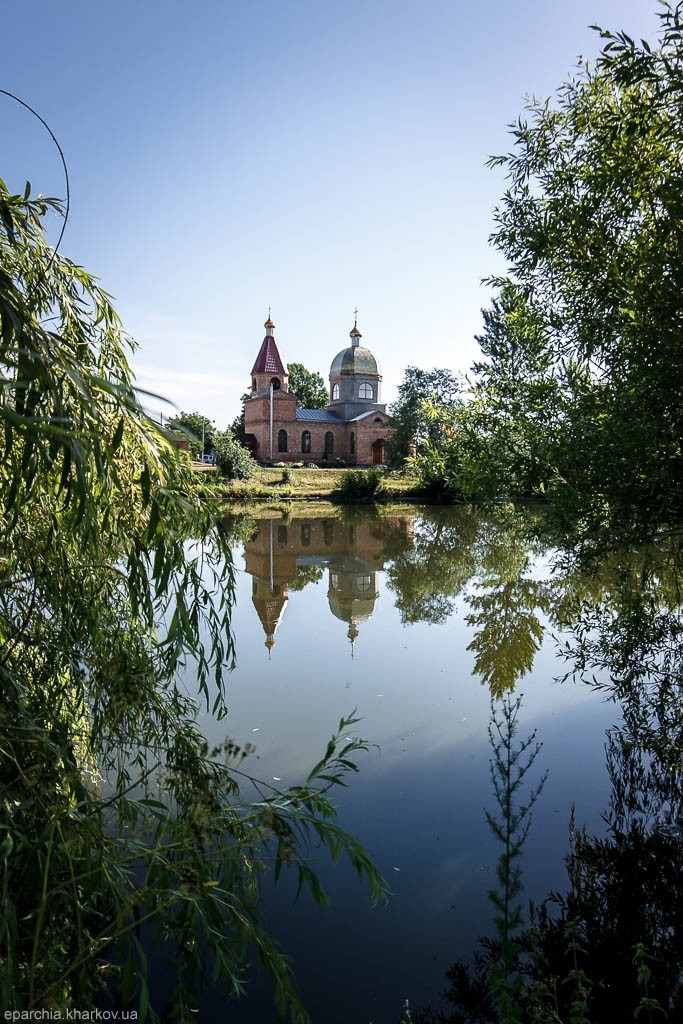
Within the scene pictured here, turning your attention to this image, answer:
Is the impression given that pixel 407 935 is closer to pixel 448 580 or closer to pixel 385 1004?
pixel 385 1004

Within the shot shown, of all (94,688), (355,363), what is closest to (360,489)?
(355,363)

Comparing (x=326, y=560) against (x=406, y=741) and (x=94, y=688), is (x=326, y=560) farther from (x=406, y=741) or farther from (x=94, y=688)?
(x=94, y=688)

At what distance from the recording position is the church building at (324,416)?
4822 centimetres

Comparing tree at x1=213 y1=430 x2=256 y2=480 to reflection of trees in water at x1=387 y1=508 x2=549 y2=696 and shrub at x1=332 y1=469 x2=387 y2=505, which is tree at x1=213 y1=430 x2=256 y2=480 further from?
reflection of trees in water at x1=387 y1=508 x2=549 y2=696

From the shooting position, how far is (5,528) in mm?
2822

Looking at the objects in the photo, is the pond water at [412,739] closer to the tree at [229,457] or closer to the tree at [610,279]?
the tree at [610,279]

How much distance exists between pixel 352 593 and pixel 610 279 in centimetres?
936

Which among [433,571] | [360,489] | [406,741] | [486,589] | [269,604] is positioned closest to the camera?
[406,741]

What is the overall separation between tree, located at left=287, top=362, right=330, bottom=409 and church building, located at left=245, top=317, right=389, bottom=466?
9388mm

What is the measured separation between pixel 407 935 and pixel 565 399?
402 centimetres

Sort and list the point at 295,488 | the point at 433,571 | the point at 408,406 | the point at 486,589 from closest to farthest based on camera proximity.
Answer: the point at 486,589 < the point at 433,571 < the point at 295,488 < the point at 408,406

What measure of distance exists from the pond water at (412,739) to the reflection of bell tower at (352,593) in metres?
0.08

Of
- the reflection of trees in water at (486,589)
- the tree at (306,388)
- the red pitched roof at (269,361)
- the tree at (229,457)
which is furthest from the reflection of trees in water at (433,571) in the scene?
the tree at (306,388)

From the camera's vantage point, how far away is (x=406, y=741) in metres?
6.13
